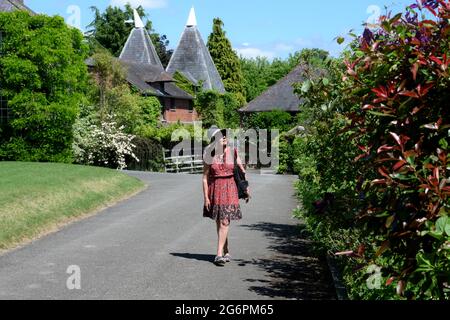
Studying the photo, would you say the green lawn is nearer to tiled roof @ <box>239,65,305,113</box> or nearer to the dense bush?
the dense bush

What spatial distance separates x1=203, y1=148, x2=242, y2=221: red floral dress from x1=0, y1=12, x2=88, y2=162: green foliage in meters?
18.5

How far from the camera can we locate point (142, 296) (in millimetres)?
7125

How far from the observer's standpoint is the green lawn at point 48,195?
465 inches

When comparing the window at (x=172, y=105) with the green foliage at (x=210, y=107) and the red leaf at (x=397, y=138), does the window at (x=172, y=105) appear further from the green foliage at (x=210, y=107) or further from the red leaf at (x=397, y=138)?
the red leaf at (x=397, y=138)

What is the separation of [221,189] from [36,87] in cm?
1935

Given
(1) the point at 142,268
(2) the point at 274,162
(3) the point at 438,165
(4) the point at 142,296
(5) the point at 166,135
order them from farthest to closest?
(2) the point at 274,162
(5) the point at 166,135
(1) the point at 142,268
(4) the point at 142,296
(3) the point at 438,165

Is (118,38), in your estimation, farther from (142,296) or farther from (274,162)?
(142,296)

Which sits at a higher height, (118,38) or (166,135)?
(118,38)

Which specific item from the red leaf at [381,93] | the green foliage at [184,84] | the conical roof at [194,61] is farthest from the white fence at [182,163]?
the red leaf at [381,93]

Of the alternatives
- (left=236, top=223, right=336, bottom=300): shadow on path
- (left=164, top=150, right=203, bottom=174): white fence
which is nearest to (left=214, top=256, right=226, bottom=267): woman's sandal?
(left=236, top=223, right=336, bottom=300): shadow on path

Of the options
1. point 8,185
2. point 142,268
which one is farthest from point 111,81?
point 142,268

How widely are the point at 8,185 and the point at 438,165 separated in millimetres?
13838

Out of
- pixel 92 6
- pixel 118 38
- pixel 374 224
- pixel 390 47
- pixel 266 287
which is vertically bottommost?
pixel 266 287

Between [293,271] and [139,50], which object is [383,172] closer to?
[293,271]
